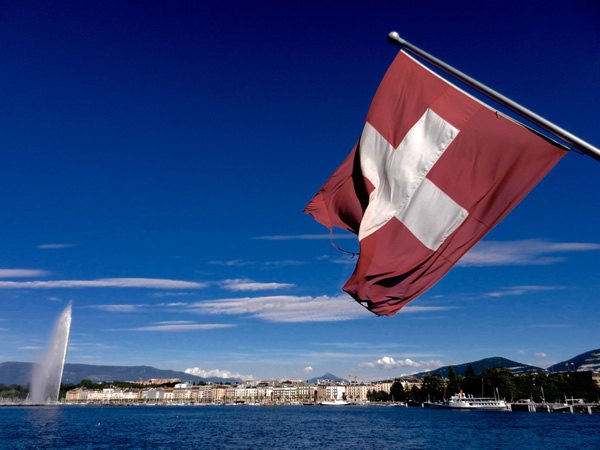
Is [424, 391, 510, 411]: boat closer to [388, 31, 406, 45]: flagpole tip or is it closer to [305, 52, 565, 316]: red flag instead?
[305, 52, 565, 316]: red flag

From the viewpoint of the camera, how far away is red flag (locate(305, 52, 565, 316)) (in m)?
5.98

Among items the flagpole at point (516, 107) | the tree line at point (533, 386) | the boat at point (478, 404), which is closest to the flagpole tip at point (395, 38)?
the flagpole at point (516, 107)

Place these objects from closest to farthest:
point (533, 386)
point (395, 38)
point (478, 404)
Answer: point (395, 38)
point (478, 404)
point (533, 386)

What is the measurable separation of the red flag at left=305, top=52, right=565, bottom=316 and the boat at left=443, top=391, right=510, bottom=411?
150467mm

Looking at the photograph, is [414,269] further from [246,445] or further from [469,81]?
[246,445]

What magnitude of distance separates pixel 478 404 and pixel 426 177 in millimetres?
160498

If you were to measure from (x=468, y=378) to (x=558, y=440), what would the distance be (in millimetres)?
124662

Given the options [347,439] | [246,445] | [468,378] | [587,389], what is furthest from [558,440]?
[468,378]

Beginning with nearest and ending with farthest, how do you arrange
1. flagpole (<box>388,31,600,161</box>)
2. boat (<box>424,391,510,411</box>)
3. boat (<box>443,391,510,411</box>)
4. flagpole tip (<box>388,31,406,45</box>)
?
flagpole (<box>388,31,600,161</box>) → flagpole tip (<box>388,31,406,45</box>) → boat (<box>443,391,510,411</box>) → boat (<box>424,391,510,411</box>)

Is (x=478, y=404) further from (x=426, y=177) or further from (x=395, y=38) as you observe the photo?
(x=395, y=38)

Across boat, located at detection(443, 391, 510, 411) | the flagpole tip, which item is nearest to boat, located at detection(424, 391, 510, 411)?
boat, located at detection(443, 391, 510, 411)

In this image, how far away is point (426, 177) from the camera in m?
6.56

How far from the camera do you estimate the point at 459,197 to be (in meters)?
6.27

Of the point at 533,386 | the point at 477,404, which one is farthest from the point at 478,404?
the point at 533,386
